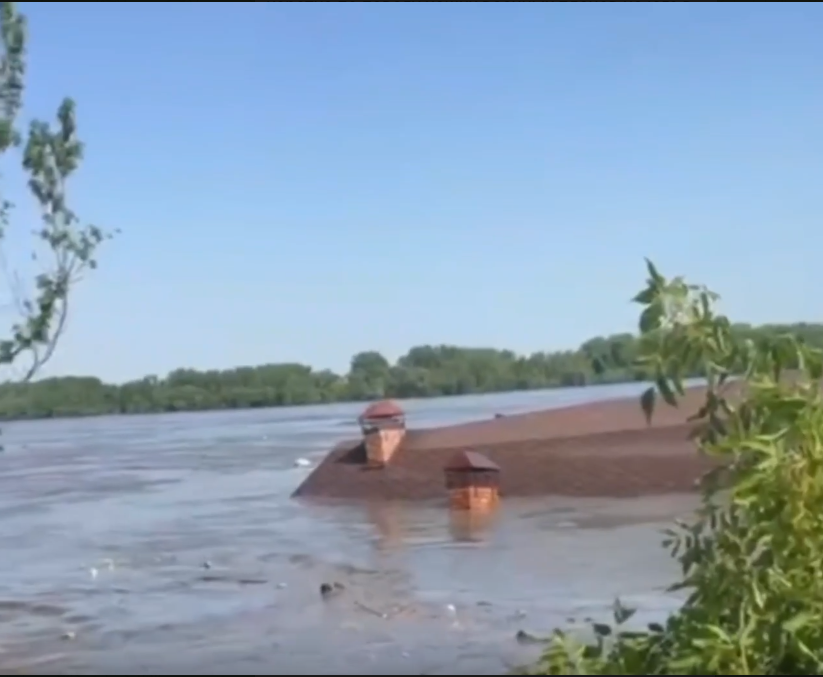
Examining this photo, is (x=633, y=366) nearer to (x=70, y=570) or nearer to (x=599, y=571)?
(x=599, y=571)

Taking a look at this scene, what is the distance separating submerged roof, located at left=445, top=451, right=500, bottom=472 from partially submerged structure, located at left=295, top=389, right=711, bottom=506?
48mm

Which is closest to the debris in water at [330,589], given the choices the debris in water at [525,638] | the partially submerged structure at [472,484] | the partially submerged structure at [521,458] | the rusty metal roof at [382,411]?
the debris in water at [525,638]

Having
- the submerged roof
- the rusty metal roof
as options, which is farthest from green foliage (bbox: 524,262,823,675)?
the rusty metal roof

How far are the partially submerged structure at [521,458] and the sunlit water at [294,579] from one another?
0.45 metres

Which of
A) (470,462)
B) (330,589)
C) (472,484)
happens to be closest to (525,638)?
(330,589)

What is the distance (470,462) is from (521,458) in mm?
1125

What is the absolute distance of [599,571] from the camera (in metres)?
10.2

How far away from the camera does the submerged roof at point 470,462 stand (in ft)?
48.0

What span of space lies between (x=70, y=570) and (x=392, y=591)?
3.75 meters

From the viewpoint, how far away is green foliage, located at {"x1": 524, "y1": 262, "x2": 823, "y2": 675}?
→ 4.02 meters

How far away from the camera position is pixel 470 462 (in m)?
14.7

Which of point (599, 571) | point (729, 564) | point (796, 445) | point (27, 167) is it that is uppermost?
point (27, 167)

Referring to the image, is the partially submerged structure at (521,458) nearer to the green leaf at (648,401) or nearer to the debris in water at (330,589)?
the debris in water at (330,589)

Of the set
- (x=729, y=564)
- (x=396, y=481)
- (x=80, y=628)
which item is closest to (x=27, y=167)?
(x=80, y=628)
